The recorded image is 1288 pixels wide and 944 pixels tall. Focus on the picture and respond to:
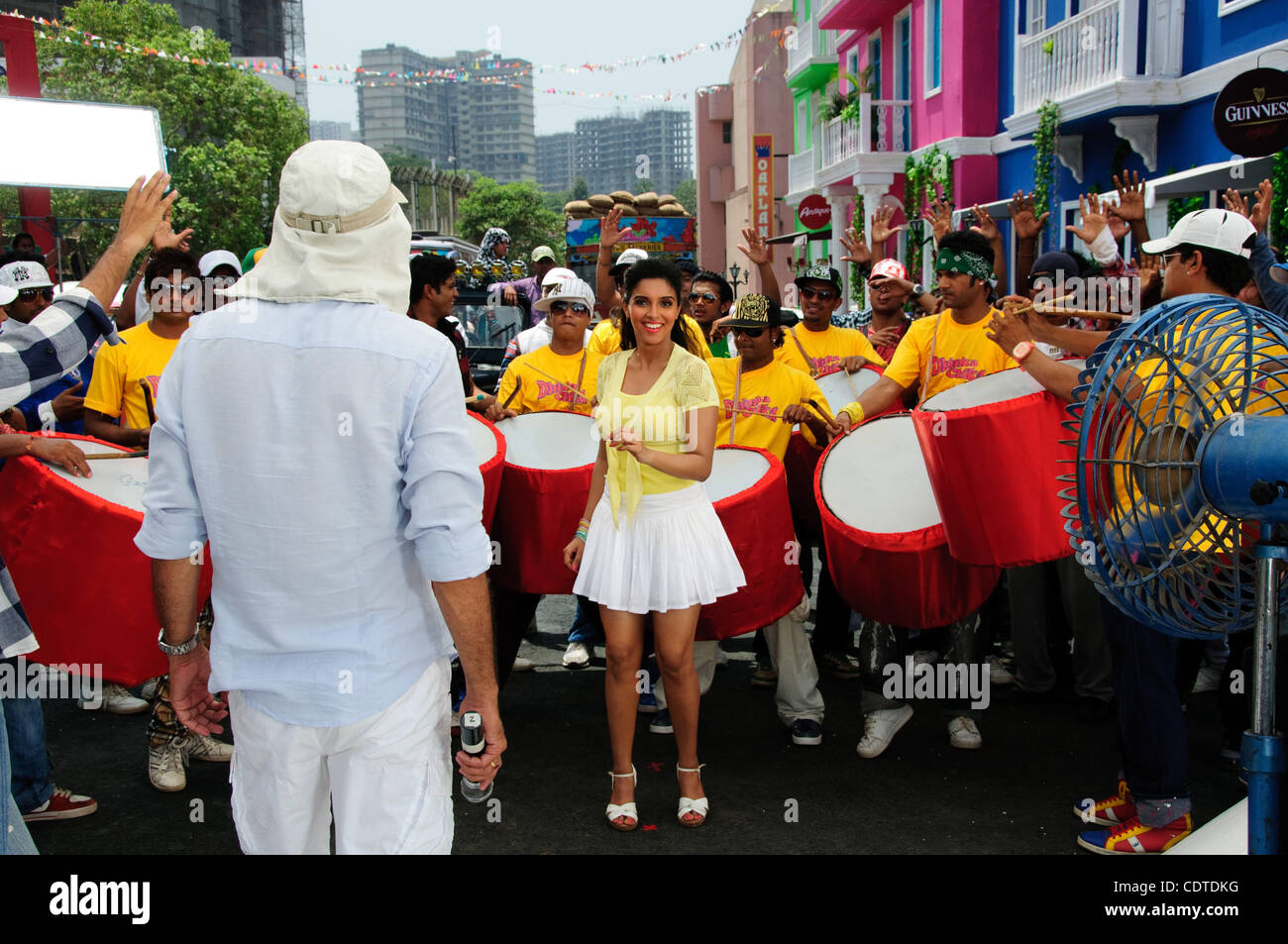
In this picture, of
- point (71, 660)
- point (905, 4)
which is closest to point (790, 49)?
point (905, 4)

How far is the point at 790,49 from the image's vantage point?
27.8 metres

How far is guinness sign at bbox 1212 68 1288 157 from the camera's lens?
6.62 metres

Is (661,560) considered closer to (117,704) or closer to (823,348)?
(823,348)

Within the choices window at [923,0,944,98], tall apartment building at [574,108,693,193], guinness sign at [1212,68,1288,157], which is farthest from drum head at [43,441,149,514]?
tall apartment building at [574,108,693,193]

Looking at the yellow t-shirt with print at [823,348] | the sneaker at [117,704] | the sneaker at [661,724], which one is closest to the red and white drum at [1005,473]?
the sneaker at [661,724]

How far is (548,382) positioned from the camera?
4.97 metres

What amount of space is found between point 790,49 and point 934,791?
2674 centimetres

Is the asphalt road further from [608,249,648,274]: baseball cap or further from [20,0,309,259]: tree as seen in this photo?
[20,0,309,259]: tree

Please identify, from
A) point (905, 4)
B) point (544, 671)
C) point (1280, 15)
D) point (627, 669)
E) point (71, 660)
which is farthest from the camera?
point (905, 4)

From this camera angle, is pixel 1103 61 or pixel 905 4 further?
pixel 905 4

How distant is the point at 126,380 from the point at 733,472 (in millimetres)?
2226

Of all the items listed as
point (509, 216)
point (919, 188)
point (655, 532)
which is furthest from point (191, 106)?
point (509, 216)

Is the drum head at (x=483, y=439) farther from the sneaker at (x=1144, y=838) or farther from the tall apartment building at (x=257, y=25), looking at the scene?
the tall apartment building at (x=257, y=25)
